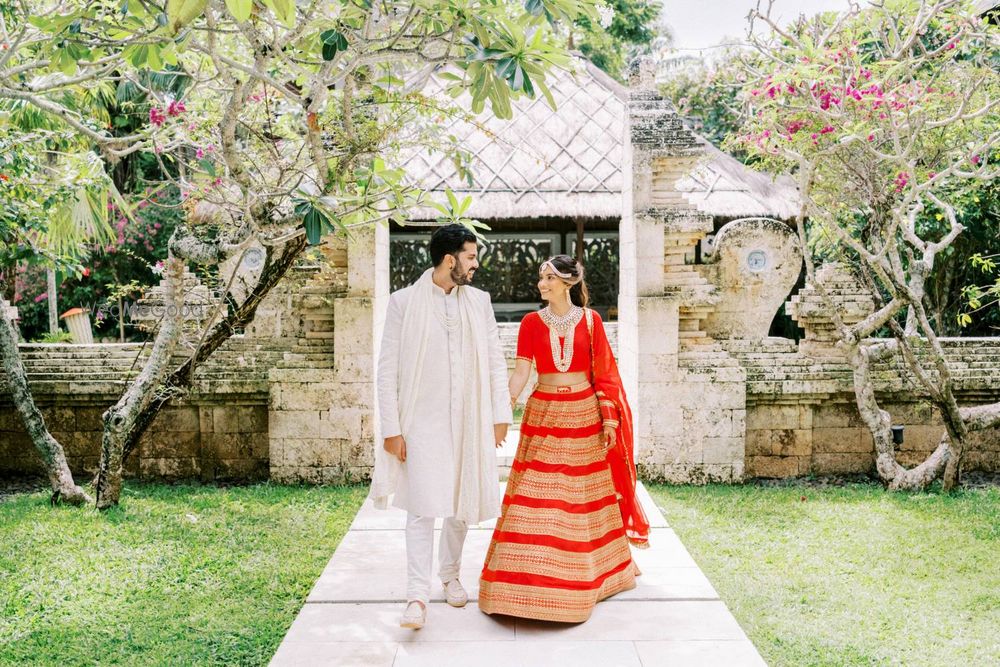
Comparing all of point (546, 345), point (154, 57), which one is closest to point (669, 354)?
point (546, 345)

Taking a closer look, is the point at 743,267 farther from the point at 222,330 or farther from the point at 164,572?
the point at 164,572

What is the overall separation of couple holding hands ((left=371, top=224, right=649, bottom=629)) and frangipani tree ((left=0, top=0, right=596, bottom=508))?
731mm

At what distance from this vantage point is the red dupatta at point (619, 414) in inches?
162

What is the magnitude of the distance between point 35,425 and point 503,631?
14.6 feet

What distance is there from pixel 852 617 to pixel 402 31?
12.4 feet

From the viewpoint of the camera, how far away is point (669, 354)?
22.4 ft

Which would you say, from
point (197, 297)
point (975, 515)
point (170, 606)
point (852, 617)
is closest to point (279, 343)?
point (197, 297)

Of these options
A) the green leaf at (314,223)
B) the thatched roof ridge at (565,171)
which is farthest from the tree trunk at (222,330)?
the thatched roof ridge at (565,171)

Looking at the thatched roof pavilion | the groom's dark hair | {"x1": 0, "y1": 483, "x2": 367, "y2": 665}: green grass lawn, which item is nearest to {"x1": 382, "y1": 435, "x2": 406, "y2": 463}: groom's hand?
the groom's dark hair

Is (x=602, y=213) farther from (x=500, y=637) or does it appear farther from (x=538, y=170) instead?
(x=500, y=637)

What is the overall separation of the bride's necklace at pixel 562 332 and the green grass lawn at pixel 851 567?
1634mm

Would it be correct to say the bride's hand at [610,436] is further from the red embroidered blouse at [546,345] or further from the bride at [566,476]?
the red embroidered blouse at [546,345]

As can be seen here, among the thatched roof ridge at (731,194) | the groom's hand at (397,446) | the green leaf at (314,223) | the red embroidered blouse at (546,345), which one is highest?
the thatched roof ridge at (731,194)

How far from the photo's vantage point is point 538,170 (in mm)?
12500
